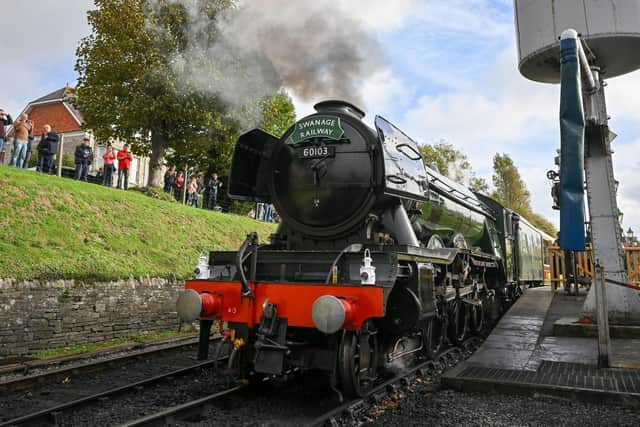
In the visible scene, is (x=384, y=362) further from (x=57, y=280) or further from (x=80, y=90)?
(x=80, y=90)

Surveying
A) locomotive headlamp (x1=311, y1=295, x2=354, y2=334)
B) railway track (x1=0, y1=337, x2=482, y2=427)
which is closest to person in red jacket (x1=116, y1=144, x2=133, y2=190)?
railway track (x1=0, y1=337, x2=482, y2=427)

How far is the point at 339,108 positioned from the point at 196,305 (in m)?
2.73

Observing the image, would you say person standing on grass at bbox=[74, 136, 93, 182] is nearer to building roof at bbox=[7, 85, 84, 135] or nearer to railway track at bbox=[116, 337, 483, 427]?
railway track at bbox=[116, 337, 483, 427]

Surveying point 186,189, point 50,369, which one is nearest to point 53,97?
point 186,189

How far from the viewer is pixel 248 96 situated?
9.47 metres

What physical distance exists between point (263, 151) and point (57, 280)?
Answer: 12.7 feet

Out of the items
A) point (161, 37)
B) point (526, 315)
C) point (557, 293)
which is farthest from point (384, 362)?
point (161, 37)

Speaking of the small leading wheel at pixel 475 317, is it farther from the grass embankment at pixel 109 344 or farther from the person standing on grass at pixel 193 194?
the person standing on grass at pixel 193 194

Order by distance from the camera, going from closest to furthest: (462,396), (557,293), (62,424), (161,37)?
(62,424)
(462,396)
(557,293)
(161,37)

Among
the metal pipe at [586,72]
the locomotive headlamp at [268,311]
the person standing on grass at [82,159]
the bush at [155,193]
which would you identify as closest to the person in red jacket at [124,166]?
the bush at [155,193]

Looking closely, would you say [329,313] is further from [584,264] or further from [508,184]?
[508,184]

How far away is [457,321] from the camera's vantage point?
7.12m

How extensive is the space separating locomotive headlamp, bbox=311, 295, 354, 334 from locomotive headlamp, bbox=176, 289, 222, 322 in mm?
1165

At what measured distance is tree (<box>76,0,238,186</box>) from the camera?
47.2ft
